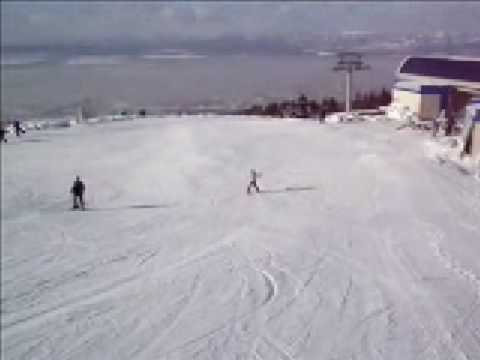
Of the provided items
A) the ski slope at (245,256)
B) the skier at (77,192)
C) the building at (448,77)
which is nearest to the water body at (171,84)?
the ski slope at (245,256)

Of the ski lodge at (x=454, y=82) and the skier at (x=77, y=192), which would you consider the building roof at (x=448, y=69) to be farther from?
the skier at (x=77, y=192)

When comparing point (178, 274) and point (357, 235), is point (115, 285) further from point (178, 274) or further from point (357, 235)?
point (357, 235)

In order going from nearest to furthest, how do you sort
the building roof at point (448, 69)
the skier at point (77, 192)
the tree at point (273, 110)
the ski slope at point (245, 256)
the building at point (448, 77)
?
the building roof at point (448, 69), the building at point (448, 77), the ski slope at point (245, 256), the skier at point (77, 192), the tree at point (273, 110)

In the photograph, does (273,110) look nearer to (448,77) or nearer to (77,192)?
(77,192)

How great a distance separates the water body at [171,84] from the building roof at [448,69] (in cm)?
2492

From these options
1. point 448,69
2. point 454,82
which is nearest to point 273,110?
point 448,69

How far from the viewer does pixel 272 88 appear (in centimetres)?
5456

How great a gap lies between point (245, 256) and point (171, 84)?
49420 mm

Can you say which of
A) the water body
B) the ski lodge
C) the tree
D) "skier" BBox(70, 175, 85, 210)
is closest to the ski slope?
"skier" BBox(70, 175, 85, 210)

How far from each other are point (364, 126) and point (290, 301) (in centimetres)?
1839

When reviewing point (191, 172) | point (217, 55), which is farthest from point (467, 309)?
point (217, 55)

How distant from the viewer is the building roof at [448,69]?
11.5ft

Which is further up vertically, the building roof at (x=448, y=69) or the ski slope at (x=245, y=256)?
the building roof at (x=448, y=69)

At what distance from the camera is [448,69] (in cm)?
534
